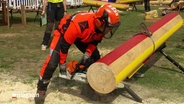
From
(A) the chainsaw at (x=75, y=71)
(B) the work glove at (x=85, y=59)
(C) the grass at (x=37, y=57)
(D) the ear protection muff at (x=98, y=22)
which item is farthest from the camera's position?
(C) the grass at (x=37, y=57)

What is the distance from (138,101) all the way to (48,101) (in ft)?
4.89

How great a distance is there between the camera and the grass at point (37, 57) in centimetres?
645

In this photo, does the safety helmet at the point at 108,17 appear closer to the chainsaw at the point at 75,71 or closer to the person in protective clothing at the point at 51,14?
the chainsaw at the point at 75,71

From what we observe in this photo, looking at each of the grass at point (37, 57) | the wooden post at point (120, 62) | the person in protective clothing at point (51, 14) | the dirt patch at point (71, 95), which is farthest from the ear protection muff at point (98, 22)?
the person in protective clothing at point (51, 14)

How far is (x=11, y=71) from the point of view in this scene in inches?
274

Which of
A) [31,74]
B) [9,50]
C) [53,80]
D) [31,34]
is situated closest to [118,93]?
[53,80]

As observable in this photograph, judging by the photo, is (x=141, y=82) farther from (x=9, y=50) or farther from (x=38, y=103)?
(x=9, y=50)

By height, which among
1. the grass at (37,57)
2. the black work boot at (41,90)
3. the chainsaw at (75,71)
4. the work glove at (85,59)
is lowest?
the grass at (37,57)

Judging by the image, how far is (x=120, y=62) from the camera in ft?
16.3

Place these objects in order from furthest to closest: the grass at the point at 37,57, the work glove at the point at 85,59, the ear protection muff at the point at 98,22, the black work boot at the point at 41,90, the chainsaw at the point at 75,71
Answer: the grass at the point at 37,57, the work glove at the point at 85,59, the chainsaw at the point at 75,71, the black work boot at the point at 41,90, the ear protection muff at the point at 98,22

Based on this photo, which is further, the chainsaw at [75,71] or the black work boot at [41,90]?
the chainsaw at [75,71]

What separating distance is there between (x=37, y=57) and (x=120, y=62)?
3669 mm

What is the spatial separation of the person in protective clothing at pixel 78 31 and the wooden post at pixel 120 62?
0.41 m

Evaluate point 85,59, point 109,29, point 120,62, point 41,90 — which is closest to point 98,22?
point 109,29
